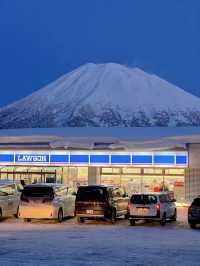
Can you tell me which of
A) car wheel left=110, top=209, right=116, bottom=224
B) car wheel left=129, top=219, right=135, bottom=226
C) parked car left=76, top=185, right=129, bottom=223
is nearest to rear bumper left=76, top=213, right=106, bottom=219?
parked car left=76, top=185, right=129, bottom=223

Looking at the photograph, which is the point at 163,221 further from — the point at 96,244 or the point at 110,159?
the point at 110,159

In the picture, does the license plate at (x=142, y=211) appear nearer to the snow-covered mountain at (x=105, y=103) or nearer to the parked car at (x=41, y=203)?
the parked car at (x=41, y=203)

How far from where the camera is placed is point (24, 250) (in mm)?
15477

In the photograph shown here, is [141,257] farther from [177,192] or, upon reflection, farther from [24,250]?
[177,192]

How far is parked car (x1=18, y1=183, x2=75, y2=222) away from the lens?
24609 mm

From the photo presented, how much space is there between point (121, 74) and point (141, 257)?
164 m

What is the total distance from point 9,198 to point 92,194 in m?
4.18

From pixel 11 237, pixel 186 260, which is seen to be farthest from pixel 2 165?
pixel 186 260

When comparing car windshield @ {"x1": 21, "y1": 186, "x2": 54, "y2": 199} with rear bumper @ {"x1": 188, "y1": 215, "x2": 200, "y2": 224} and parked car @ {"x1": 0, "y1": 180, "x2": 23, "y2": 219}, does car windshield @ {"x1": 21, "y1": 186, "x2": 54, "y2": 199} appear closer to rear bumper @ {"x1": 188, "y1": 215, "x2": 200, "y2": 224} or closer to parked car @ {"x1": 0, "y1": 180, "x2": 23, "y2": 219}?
parked car @ {"x1": 0, "y1": 180, "x2": 23, "y2": 219}

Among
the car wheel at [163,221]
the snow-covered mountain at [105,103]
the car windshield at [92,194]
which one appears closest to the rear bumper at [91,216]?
the car windshield at [92,194]

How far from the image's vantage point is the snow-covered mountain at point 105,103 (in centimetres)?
14588

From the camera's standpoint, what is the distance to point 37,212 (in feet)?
80.7

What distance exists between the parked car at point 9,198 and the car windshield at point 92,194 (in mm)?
3508

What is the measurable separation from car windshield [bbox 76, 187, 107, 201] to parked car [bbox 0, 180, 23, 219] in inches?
138
